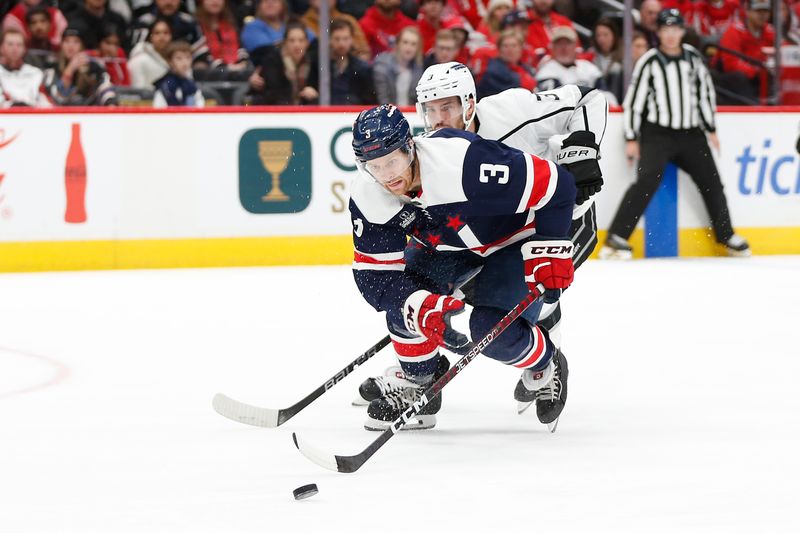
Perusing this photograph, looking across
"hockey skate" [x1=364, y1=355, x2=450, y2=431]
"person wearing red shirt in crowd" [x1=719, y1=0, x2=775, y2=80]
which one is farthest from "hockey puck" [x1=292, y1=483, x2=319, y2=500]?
"person wearing red shirt in crowd" [x1=719, y1=0, x2=775, y2=80]

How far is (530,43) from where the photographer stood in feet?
27.5

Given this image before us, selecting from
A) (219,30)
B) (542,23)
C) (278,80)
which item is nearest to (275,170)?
(278,80)

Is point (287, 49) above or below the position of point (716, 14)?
below

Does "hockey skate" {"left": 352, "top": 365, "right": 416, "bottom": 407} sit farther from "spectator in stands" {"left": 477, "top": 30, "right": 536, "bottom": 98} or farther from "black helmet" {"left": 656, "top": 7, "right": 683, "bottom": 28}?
"black helmet" {"left": 656, "top": 7, "right": 683, "bottom": 28}

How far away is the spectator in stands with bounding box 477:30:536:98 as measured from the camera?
7758mm

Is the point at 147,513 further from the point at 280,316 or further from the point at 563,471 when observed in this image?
the point at 280,316

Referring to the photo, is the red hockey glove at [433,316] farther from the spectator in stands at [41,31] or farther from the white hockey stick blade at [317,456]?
the spectator in stands at [41,31]

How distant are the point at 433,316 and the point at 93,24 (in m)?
5.46

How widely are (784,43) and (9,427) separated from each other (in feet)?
22.0

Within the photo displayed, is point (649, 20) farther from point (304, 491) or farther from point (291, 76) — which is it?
point (304, 491)

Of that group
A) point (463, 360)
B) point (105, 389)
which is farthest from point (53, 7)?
point (463, 360)

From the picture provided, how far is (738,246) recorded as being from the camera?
7.66 m

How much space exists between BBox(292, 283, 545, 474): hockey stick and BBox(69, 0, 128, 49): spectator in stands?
530cm

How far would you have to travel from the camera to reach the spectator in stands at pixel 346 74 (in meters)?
7.55
